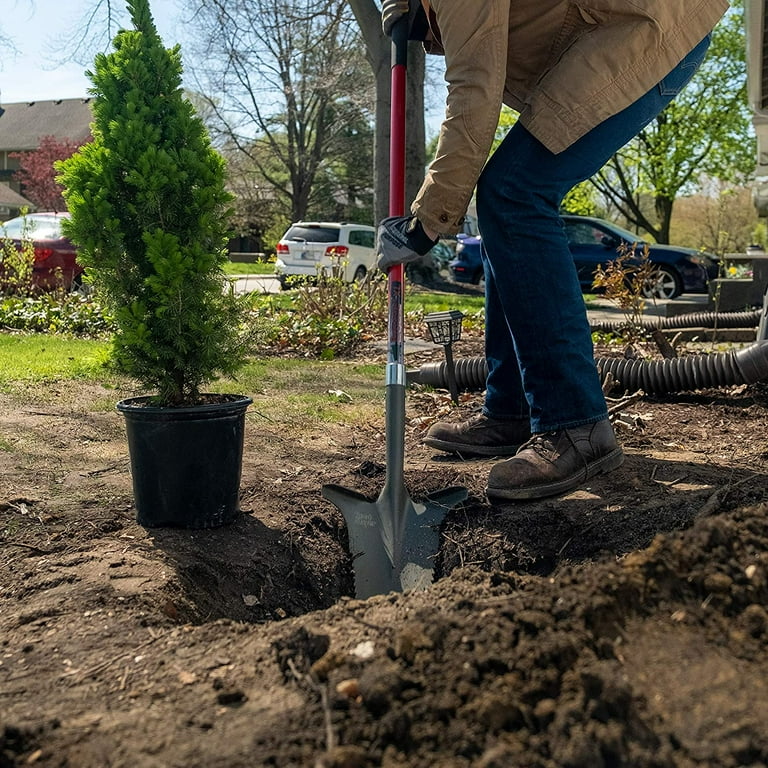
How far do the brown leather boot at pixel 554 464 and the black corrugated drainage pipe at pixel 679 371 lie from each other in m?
1.93

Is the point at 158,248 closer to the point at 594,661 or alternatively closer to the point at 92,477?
the point at 92,477

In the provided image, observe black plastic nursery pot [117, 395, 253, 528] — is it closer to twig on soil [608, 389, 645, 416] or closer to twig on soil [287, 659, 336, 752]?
twig on soil [287, 659, 336, 752]

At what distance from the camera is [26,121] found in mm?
55906

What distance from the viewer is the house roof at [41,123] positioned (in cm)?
5300

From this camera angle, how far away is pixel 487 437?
134 inches

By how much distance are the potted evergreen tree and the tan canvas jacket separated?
2.47 ft

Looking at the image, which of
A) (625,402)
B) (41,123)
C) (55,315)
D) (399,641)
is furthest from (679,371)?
(41,123)

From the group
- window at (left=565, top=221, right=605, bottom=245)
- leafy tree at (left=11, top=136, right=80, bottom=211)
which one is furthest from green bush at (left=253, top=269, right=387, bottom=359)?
leafy tree at (left=11, top=136, right=80, bottom=211)

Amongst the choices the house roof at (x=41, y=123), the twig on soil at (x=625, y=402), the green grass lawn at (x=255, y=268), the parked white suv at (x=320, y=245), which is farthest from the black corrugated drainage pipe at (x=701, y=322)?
the house roof at (x=41, y=123)

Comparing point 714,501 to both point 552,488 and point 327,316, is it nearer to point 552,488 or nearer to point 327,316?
point 552,488

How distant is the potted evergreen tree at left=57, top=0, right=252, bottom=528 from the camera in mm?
2656

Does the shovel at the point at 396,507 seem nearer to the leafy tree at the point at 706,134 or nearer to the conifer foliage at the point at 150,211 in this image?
the conifer foliage at the point at 150,211

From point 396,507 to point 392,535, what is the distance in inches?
3.7

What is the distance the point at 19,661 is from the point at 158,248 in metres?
1.30
